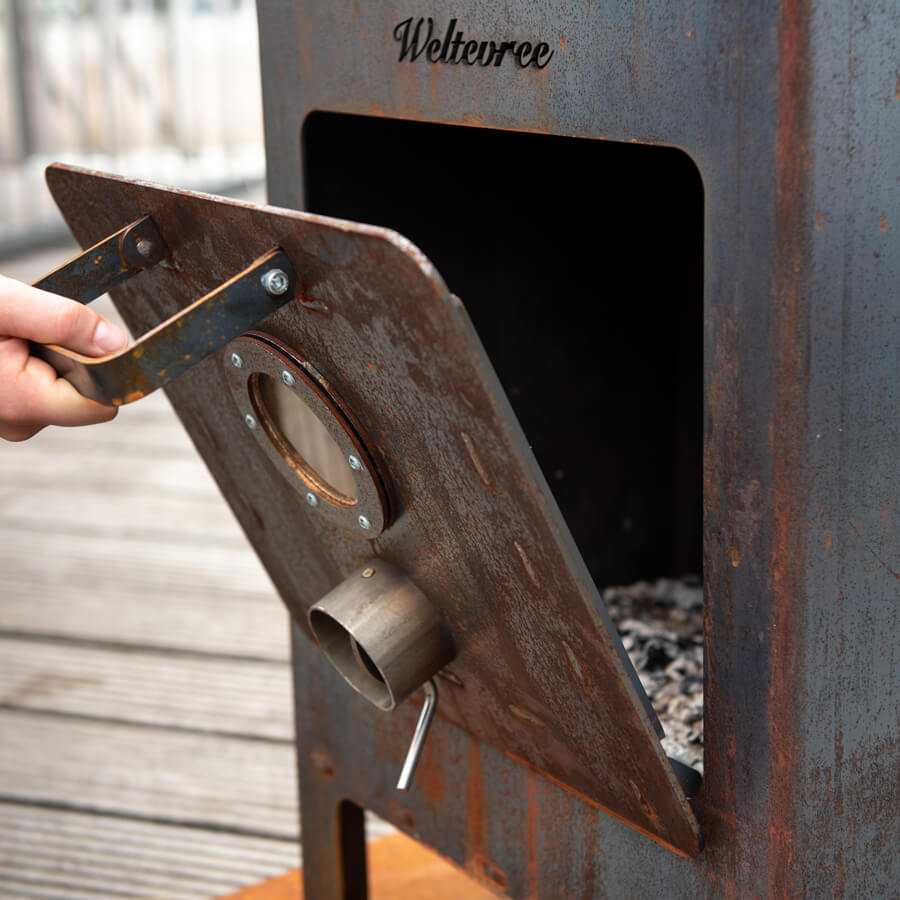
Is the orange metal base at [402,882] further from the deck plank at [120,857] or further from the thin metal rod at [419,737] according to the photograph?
the thin metal rod at [419,737]

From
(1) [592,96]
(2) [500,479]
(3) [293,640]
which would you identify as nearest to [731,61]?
(1) [592,96]

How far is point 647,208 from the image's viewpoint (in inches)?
50.6

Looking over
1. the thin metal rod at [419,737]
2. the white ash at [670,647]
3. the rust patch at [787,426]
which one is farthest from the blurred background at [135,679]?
the rust patch at [787,426]

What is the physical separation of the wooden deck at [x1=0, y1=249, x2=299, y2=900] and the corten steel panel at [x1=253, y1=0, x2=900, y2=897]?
0.97 m

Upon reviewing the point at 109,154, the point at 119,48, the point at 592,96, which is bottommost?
the point at 109,154

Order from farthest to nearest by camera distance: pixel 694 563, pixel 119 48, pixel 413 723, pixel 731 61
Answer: pixel 119 48
pixel 694 563
pixel 413 723
pixel 731 61

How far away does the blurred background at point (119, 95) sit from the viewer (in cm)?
504

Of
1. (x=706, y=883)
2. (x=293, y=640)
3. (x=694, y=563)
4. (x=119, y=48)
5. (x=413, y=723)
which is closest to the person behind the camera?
(x=706, y=883)

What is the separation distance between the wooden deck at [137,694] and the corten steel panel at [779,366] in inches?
38.3

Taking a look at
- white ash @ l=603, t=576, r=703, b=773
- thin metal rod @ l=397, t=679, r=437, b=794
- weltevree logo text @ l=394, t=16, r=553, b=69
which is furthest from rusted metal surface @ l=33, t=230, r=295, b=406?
white ash @ l=603, t=576, r=703, b=773

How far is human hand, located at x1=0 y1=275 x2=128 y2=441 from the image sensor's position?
762 millimetres

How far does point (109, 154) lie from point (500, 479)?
496 cm

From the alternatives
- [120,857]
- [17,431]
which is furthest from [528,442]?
[120,857]

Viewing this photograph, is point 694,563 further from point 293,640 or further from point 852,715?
point 852,715
